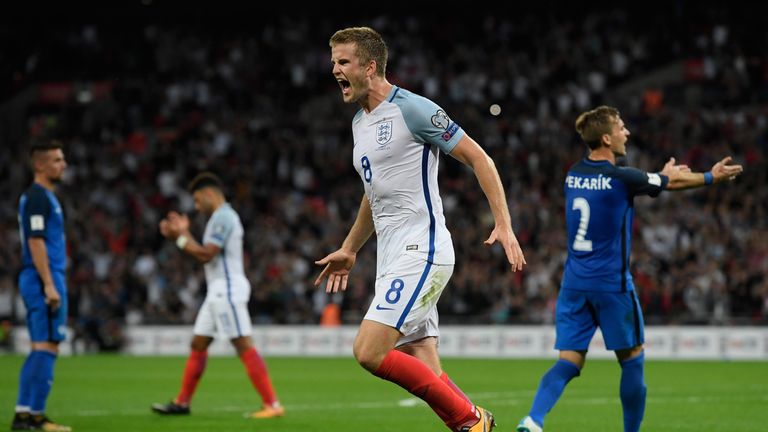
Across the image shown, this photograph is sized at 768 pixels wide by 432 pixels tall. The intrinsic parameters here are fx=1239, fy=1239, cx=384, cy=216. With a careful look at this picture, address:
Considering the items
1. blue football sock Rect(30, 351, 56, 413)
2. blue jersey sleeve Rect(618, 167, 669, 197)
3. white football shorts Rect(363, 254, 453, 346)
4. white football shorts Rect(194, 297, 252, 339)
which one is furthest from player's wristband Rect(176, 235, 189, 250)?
white football shorts Rect(363, 254, 453, 346)

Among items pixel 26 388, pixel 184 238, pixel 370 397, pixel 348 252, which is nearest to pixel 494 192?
pixel 348 252

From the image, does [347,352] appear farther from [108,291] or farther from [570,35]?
[570,35]

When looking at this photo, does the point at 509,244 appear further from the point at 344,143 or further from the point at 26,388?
the point at 344,143

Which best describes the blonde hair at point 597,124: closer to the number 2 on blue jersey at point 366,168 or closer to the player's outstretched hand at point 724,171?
the player's outstretched hand at point 724,171

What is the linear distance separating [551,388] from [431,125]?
8.17 feet

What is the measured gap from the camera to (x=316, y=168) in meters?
32.2

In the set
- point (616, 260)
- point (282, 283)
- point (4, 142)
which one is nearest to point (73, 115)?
point (4, 142)

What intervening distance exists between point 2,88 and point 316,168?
468 inches

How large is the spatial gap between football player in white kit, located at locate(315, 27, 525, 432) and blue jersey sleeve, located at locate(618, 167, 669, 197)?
2.02m

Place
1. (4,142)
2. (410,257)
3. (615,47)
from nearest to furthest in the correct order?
(410,257), (615,47), (4,142)

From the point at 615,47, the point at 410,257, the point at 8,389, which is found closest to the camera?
the point at 410,257

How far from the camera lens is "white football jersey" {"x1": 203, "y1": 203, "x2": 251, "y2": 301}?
12.7m

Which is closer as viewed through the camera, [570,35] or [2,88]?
[570,35]

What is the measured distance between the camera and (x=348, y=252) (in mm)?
7871
